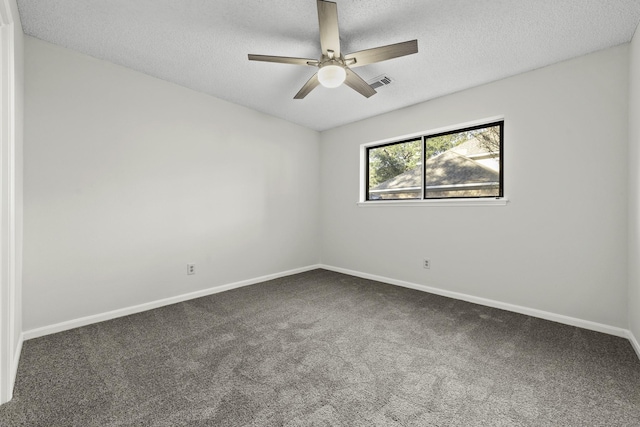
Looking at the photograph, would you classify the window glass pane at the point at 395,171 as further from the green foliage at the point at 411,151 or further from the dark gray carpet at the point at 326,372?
the dark gray carpet at the point at 326,372

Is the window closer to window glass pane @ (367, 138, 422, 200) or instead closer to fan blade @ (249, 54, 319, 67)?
window glass pane @ (367, 138, 422, 200)

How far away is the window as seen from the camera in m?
3.05

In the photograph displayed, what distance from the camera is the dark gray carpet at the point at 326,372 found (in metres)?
1.34

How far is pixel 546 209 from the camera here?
8.38 feet

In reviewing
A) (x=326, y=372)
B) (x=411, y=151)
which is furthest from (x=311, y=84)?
(x=326, y=372)

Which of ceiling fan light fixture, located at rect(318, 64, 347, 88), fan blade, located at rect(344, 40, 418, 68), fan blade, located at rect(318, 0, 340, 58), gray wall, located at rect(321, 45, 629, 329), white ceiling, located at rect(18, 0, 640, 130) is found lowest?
gray wall, located at rect(321, 45, 629, 329)

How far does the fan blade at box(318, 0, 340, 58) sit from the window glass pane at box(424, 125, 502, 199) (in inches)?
A: 79.4

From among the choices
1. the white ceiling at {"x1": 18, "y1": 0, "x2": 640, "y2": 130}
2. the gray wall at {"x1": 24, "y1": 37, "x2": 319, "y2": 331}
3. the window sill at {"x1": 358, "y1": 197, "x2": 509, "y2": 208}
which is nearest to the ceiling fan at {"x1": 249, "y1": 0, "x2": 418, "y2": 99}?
the white ceiling at {"x1": 18, "y1": 0, "x2": 640, "y2": 130}

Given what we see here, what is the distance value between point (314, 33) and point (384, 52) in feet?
1.89

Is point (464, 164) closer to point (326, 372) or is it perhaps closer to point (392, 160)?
point (392, 160)

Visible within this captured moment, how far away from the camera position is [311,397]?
147 centimetres

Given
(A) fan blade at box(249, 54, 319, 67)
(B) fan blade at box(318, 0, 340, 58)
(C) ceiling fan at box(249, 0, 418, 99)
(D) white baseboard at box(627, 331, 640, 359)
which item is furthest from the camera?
(A) fan blade at box(249, 54, 319, 67)

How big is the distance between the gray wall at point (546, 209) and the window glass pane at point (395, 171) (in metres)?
0.32

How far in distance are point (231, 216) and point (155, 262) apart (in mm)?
997
